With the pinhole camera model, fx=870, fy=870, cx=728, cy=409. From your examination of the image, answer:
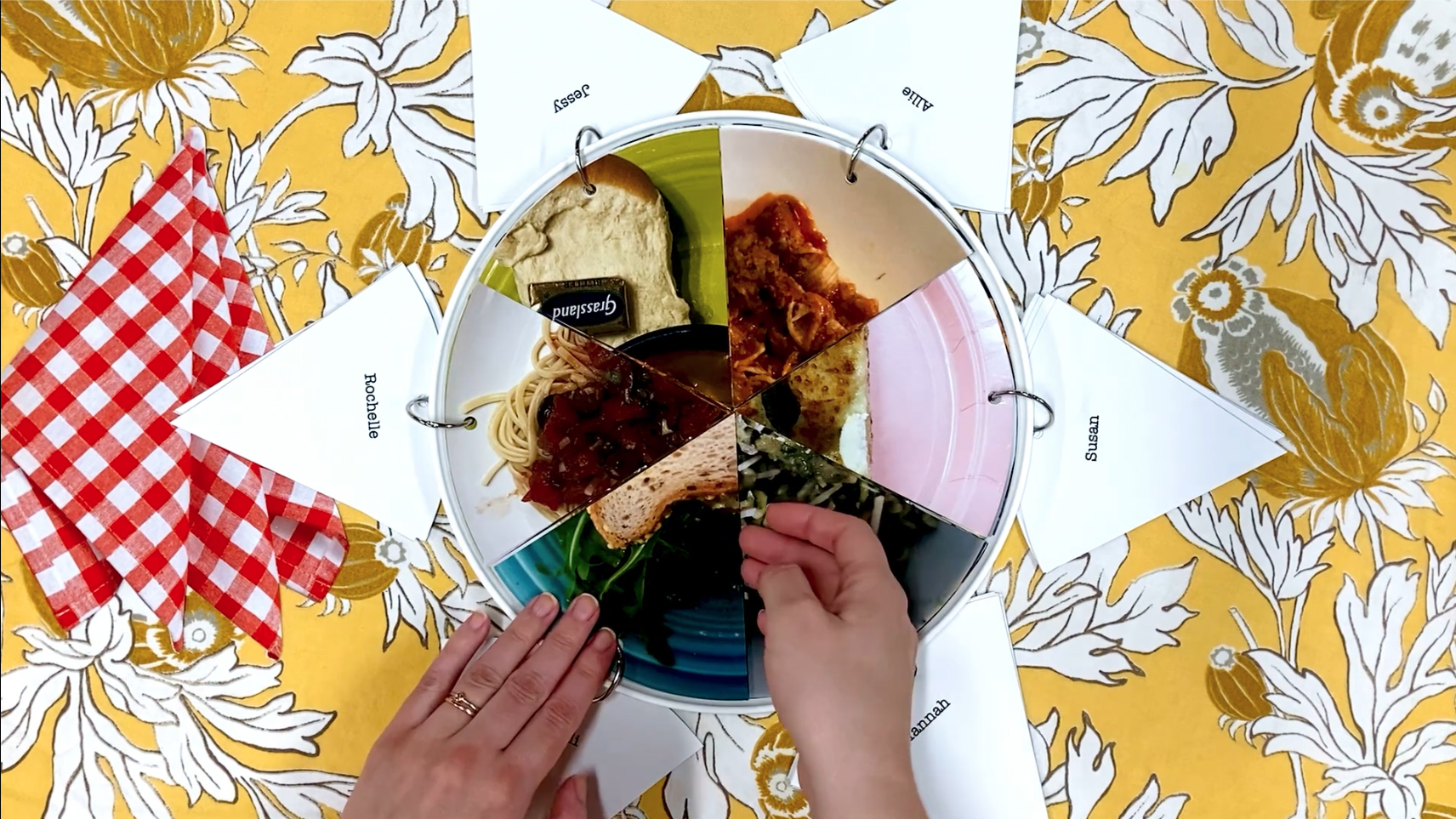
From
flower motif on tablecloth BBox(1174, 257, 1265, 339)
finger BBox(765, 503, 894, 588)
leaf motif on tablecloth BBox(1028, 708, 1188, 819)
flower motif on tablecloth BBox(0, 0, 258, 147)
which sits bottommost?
leaf motif on tablecloth BBox(1028, 708, 1188, 819)

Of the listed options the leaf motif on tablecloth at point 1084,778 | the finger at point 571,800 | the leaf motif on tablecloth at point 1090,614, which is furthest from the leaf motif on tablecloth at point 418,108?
the leaf motif on tablecloth at point 1084,778

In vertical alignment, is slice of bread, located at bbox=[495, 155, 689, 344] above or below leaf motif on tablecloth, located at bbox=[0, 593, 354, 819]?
above

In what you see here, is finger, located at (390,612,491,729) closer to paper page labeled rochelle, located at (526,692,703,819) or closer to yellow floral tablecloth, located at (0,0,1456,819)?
yellow floral tablecloth, located at (0,0,1456,819)

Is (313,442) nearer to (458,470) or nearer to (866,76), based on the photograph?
(458,470)

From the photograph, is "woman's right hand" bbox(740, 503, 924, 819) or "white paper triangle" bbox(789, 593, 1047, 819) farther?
"white paper triangle" bbox(789, 593, 1047, 819)

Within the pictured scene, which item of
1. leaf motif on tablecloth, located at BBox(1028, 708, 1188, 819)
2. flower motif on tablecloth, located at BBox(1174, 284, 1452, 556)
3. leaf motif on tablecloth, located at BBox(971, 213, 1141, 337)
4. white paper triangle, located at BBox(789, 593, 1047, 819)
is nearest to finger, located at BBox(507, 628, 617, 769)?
white paper triangle, located at BBox(789, 593, 1047, 819)

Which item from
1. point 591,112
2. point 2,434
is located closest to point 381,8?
point 591,112
